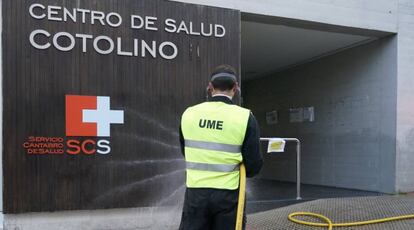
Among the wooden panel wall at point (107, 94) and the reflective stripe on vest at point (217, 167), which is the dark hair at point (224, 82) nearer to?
the reflective stripe on vest at point (217, 167)

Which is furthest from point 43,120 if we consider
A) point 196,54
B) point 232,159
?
point 232,159

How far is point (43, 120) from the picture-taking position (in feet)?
18.6

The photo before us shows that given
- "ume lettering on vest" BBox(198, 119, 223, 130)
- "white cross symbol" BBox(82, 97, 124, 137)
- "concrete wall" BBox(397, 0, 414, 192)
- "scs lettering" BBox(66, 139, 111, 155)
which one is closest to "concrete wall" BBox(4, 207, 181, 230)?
"scs lettering" BBox(66, 139, 111, 155)

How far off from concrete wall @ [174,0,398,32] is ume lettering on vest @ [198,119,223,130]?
415cm

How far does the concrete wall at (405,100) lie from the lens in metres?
8.42

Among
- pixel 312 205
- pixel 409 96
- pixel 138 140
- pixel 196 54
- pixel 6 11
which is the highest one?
pixel 6 11

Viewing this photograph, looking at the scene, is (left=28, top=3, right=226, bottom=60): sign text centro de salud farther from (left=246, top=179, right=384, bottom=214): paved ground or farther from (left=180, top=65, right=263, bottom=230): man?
(left=180, top=65, right=263, bottom=230): man

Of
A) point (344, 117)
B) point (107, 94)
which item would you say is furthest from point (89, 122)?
point (344, 117)

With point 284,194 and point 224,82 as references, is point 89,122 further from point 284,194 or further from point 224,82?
point 284,194

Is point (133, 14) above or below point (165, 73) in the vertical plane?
above

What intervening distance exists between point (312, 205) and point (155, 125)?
8.43 ft

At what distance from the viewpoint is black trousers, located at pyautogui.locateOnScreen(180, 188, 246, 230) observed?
109 inches

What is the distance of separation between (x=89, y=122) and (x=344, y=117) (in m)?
6.19

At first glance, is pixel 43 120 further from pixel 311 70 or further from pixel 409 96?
pixel 311 70
